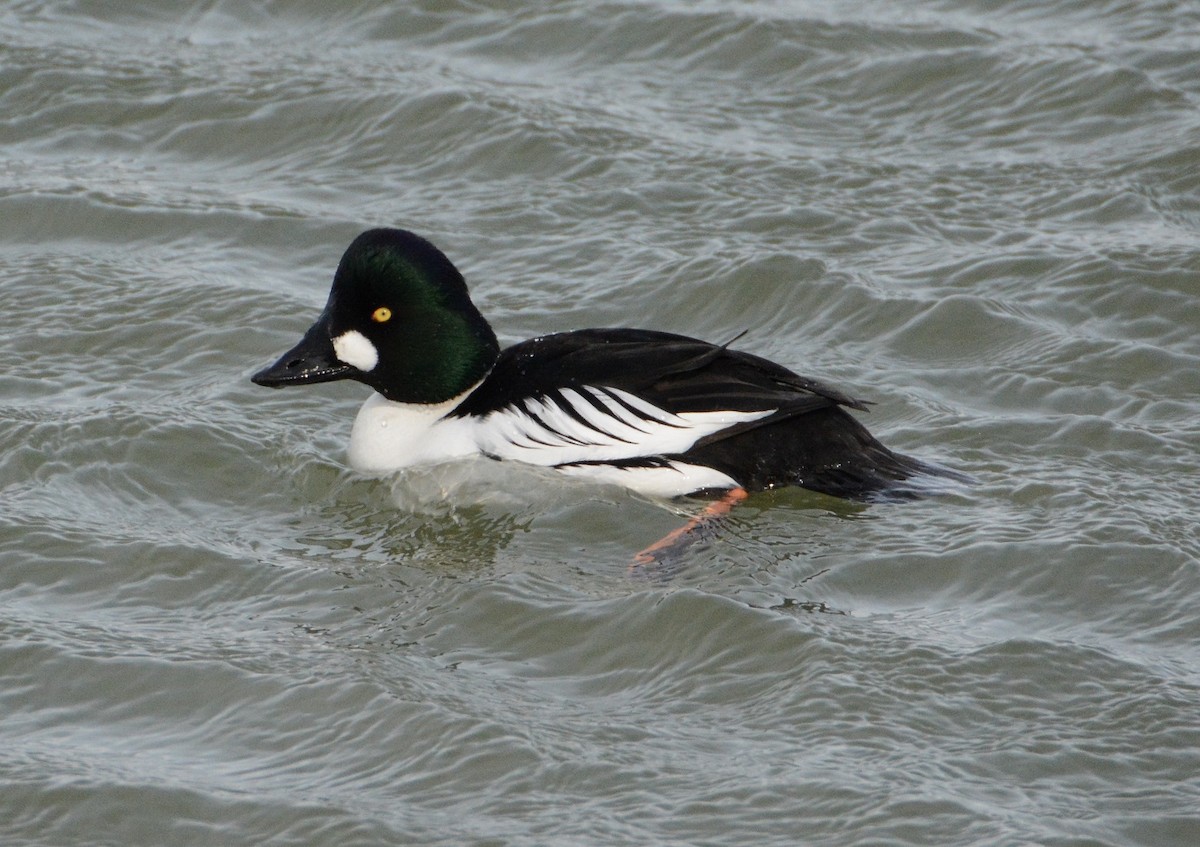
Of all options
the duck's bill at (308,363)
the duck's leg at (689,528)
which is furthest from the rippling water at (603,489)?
the duck's bill at (308,363)

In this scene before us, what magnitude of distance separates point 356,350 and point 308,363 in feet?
0.63

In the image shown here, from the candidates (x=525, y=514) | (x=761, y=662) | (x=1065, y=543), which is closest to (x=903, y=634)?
(x=761, y=662)

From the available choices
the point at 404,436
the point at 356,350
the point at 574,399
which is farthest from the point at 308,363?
the point at 574,399

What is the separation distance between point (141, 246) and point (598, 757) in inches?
192

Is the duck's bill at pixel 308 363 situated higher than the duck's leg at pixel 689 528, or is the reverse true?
the duck's bill at pixel 308 363

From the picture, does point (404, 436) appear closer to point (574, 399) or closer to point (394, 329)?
point (394, 329)

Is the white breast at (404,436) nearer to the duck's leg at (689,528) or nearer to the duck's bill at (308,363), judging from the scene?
the duck's bill at (308,363)

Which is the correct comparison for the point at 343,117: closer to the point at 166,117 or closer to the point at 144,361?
the point at 166,117

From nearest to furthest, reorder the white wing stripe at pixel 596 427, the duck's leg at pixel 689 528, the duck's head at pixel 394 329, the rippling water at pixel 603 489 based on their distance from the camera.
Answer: the rippling water at pixel 603 489 < the duck's leg at pixel 689 528 < the white wing stripe at pixel 596 427 < the duck's head at pixel 394 329

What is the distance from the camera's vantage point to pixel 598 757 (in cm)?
516

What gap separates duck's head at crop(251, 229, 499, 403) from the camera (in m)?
6.91

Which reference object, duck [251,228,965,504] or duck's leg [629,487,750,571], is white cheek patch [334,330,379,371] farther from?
duck's leg [629,487,750,571]

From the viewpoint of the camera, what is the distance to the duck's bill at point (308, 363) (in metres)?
7.00

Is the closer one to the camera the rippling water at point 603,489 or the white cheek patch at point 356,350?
the rippling water at point 603,489
